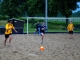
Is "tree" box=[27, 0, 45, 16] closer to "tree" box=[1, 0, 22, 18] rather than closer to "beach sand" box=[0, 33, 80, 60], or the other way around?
"tree" box=[1, 0, 22, 18]

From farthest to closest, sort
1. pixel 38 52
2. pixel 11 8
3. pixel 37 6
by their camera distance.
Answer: pixel 11 8 → pixel 37 6 → pixel 38 52


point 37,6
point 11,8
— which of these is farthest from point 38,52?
point 11,8

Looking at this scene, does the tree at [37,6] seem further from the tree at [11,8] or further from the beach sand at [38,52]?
the beach sand at [38,52]

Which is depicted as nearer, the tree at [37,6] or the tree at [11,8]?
the tree at [37,6]

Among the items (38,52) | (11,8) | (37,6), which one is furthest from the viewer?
(11,8)

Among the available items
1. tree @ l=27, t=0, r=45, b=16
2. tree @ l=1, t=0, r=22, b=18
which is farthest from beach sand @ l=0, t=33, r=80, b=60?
tree @ l=1, t=0, r=22, b=18

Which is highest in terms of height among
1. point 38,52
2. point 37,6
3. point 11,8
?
point 37,6

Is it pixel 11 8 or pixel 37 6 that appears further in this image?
pixel 11 8

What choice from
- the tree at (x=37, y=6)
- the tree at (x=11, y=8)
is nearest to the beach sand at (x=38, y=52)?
the tree at (x=37, y=6)

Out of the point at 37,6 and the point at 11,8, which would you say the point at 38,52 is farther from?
the point at 11,8

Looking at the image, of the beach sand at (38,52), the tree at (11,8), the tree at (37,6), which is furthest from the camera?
the tree at (11,8)

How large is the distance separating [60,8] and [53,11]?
2.01 m

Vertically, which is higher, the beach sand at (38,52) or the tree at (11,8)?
the tree at (11,8)

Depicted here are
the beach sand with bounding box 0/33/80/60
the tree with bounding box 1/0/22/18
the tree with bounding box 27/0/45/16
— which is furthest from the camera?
the tree with bounding box 1/0/22/18
